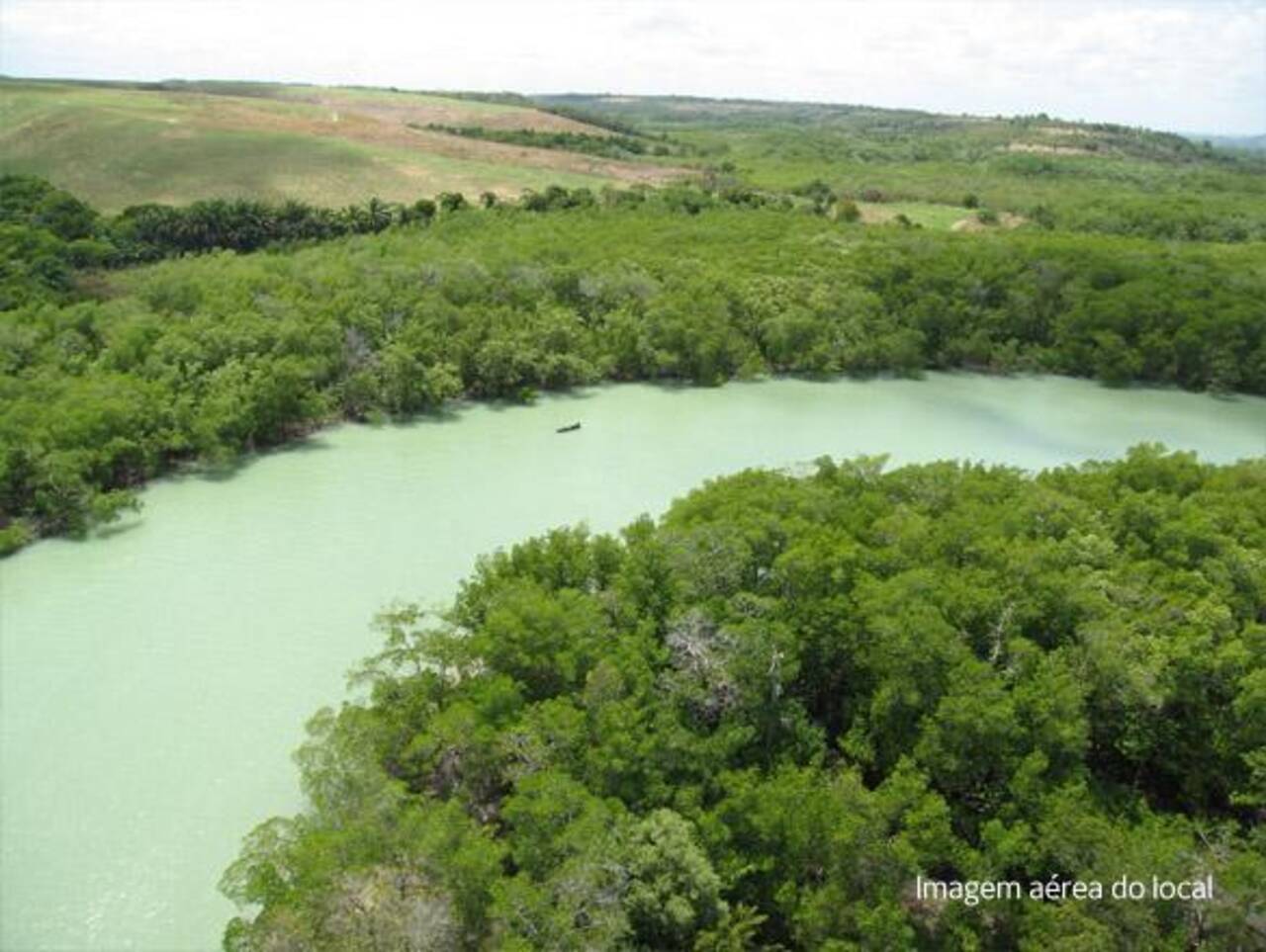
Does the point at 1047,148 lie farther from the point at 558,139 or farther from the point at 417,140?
the point at 417,140

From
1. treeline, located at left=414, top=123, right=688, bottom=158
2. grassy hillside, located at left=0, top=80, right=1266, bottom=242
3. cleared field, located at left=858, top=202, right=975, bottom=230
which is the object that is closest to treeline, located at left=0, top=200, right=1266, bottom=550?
cleared field, located at left=858, top=202, right=975, bottom=230

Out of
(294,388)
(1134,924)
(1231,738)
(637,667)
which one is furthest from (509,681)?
(294,388)

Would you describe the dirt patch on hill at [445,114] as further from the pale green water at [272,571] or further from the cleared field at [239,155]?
the pale green water at [272,571]

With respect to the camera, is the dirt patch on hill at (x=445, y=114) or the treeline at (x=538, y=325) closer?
the treeline at (x=538, y=325)

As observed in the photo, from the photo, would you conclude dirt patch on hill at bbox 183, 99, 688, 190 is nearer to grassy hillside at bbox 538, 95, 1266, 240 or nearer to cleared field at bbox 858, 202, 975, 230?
grassy hillside at bbox 538, 95, 1266, 240

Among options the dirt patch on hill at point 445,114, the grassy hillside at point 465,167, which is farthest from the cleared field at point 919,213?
the dirt patch on hill at point 445,114
